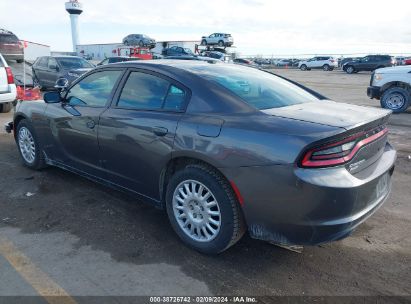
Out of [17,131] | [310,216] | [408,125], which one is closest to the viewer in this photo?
[310,216]

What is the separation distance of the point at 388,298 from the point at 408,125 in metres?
7.06

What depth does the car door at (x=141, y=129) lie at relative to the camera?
10.3ft

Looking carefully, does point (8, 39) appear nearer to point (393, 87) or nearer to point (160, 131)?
point (160, 131)

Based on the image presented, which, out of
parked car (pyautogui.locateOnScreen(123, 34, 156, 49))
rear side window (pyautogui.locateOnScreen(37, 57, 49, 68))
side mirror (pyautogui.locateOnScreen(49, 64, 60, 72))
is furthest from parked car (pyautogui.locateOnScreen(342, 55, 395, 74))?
side mirror (pyautogui.locateOnScreen(49, 64, 60, 72))

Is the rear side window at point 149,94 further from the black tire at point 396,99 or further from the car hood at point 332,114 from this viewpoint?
the black tire at point 396,99

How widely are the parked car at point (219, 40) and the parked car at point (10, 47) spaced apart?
2886 cm

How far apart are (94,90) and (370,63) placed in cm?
3574

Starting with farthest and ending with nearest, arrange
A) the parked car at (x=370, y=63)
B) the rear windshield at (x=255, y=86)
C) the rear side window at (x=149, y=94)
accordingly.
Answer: the parked car at (x=370, y=63)
the rear side window at (x=149, y=94)
the rear windshield at (x=255, y=86)

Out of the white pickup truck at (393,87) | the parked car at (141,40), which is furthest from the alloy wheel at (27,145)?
the parked car at (141,40)

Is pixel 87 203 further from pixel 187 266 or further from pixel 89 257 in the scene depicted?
pixel 187 266

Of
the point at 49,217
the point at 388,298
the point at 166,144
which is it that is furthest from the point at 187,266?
the point at 49,217

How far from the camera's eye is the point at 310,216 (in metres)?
2.47

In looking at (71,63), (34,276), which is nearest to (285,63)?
(71,63)

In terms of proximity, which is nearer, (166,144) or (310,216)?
(310,216)
